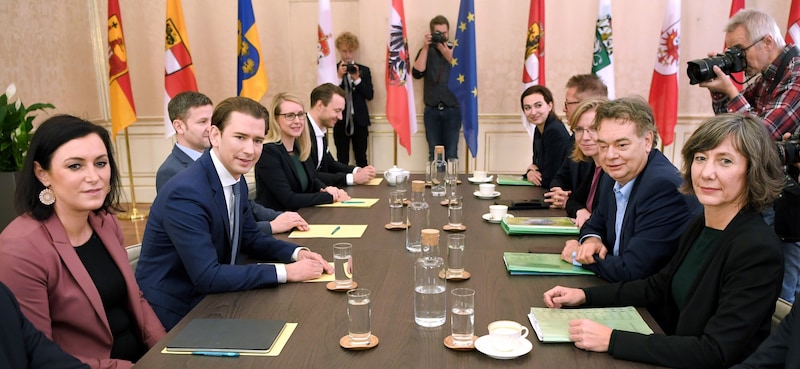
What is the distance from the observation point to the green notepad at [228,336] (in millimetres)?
1300

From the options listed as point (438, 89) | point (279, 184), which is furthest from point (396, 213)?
point (438, 89)

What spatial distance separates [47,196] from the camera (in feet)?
5.16

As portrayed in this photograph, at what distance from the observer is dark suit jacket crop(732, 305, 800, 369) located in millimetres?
1170

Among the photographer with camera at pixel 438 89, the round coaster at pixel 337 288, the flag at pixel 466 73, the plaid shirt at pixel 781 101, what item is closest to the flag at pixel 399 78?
the photographer with camera at pixel 438 89

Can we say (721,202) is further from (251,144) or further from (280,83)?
Answer: (280,83)

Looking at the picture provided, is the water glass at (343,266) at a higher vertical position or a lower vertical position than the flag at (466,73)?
lower

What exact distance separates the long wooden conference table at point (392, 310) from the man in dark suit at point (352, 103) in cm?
334

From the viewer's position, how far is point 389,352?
1278mm

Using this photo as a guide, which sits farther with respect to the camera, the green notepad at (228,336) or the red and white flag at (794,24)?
the red and white flag at (794,24)

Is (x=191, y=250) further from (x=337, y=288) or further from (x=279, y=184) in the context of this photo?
(x=279, y=184)

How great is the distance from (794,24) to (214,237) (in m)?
5.04

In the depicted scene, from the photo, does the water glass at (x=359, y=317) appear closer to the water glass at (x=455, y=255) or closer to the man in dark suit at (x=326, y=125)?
the water glass at (x=455, y=255)

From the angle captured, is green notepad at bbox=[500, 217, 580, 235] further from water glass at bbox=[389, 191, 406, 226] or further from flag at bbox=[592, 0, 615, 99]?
flag at bbox=[592, 0, 615, 99]

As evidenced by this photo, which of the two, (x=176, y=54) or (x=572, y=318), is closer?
(x=572, y=318)
